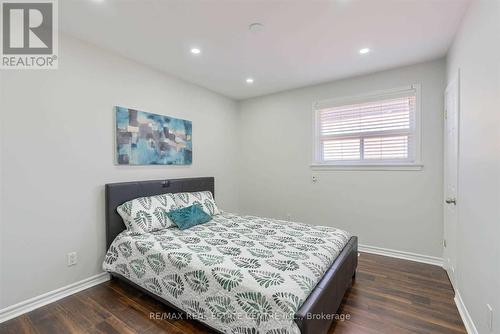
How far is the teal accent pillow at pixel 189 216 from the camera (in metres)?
2.78

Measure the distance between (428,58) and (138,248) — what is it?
3994 millimetres

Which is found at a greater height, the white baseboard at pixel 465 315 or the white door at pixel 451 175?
the white door at pixel 451 175

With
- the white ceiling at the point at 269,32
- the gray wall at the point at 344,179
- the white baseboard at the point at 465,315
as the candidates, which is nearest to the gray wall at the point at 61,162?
the white ceiling at the point at 269,32

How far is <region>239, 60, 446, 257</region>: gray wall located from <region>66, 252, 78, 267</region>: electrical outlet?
284cm

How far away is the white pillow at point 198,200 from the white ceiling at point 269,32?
1.74 m

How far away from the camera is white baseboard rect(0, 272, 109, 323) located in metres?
2.00

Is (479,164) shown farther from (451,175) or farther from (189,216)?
(189,216)

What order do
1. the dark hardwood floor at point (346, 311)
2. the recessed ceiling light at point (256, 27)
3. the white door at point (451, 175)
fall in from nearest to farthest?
the dark hardwood floor at point (346, 311), the recessed ceiling light at point (256, 27), the white door at point (451, 175)

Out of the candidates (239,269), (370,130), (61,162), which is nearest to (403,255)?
(370,130)

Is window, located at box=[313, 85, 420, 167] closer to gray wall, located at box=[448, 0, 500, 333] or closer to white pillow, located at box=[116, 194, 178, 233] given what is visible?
gray wall, located at box=[448, 0, 500, 333]

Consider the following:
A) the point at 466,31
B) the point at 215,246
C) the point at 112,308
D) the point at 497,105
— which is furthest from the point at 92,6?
the point at 466,31

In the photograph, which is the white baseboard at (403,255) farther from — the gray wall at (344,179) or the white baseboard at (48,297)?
the white baseboard at (48,297)

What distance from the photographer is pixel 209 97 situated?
410cm

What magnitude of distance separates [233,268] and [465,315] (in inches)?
76.0
